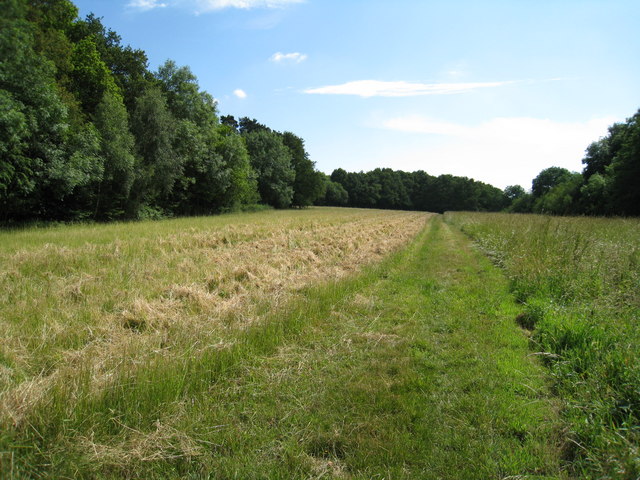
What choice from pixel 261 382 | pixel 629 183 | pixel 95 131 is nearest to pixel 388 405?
pixel 261 382

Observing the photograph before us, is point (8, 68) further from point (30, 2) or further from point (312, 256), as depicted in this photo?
point (312, 256)

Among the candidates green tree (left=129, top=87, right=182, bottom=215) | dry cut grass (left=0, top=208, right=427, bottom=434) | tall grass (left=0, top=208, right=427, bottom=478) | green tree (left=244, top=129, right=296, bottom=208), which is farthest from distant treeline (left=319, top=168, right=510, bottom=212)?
tall grass (left=0, top=208, right=427, bottom=478)

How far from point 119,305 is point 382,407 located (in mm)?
4855

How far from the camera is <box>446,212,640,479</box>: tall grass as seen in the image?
2869mm

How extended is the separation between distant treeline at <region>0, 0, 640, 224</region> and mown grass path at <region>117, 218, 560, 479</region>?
699 inches

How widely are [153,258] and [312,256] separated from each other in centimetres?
494

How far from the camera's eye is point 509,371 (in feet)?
14.0

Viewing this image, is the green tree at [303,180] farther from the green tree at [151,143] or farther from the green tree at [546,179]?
the green tree at [546,179]

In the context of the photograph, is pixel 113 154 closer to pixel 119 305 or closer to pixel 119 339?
pixel 119 305

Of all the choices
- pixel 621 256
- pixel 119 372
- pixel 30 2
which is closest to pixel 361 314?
pixel 119 372

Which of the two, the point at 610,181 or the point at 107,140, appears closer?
the point at 107,140

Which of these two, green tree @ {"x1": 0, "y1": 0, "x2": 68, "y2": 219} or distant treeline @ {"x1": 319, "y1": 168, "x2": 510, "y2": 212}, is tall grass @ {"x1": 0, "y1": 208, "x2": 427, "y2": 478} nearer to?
green tree @ {"x1": 0, "y1": 0, "x2": 68, "y2": 219}

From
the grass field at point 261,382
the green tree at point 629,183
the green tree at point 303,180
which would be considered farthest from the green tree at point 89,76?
the green tree at point 629,183

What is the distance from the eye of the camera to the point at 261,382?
156 inches
